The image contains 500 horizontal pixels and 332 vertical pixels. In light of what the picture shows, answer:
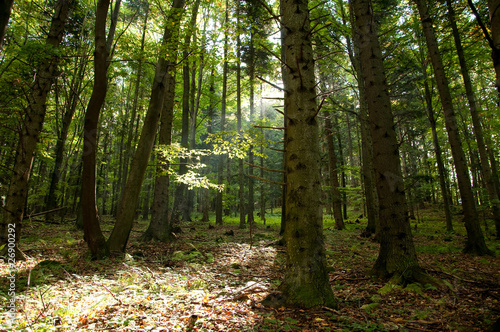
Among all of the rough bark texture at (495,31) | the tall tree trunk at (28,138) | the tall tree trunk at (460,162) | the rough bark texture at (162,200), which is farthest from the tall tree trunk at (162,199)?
the tall tree trunk at (460,162)

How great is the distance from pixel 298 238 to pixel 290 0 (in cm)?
333

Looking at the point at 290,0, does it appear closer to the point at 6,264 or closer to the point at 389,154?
the point at 389,154

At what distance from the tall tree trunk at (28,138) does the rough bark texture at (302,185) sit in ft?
17.6

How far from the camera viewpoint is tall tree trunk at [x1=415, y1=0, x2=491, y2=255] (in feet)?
21.4

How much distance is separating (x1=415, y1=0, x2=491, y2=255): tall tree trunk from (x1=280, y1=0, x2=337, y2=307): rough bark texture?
6241 millimetres

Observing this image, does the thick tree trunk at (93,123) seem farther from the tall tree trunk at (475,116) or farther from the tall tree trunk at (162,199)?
the tall tree trunk at (475,116)

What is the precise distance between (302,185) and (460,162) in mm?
6743

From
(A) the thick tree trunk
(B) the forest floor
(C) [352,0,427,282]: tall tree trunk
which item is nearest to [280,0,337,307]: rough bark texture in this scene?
(B) the forest floor

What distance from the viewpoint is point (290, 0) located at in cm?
345

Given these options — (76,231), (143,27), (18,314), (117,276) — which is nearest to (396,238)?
(117,276)

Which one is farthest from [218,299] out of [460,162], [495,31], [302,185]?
[460,162]

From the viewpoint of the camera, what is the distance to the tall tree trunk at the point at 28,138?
17.0ft

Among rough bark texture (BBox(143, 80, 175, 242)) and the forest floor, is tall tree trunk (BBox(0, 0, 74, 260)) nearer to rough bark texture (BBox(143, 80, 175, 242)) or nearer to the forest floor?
the forest floor

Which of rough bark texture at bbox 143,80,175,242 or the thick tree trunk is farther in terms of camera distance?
rough bark texture at bbox 143,80,175,242
